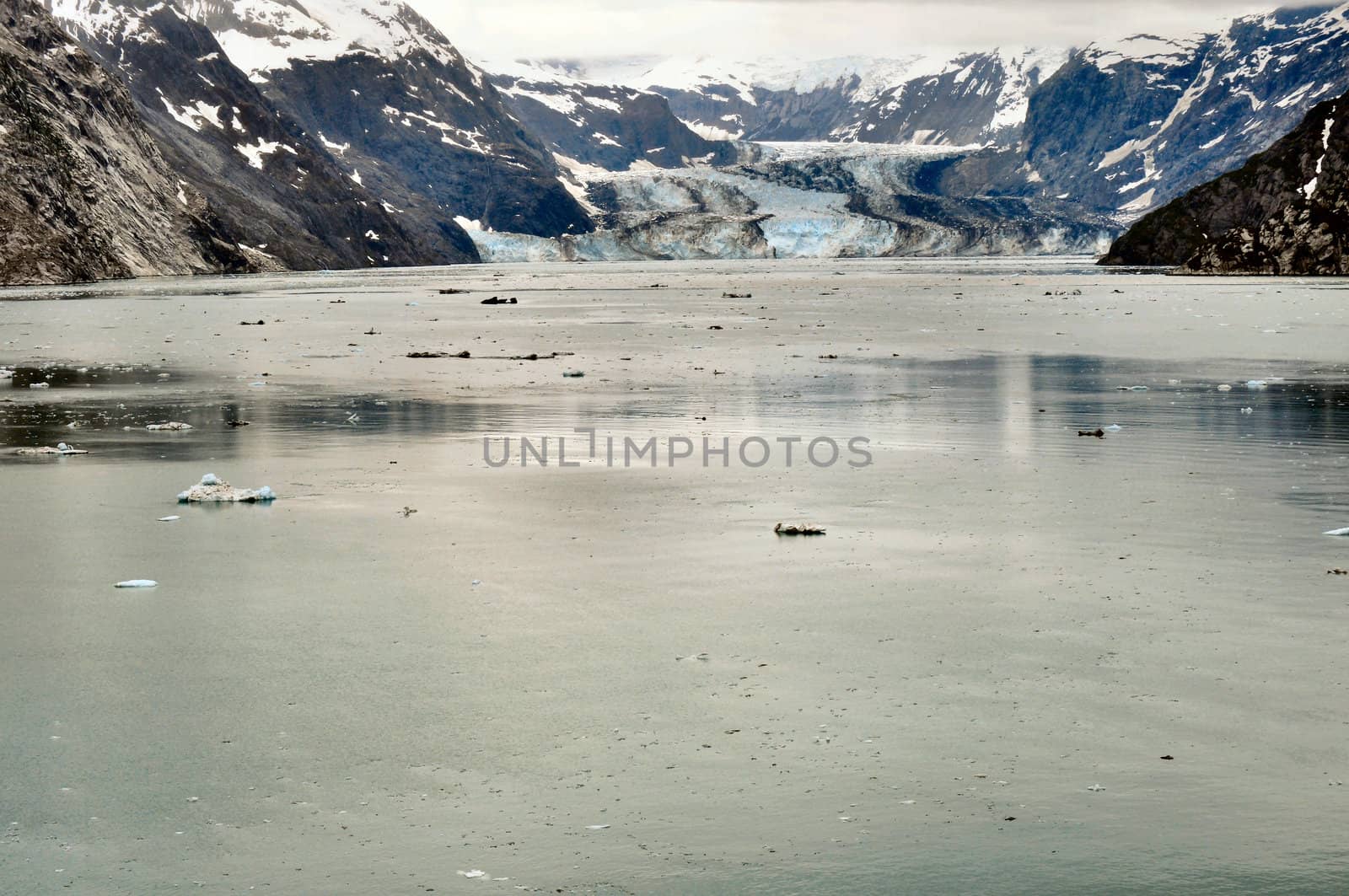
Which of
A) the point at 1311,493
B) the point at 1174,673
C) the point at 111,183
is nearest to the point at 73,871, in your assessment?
the point at 1174,673

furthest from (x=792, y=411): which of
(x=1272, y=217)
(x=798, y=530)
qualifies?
(x=1272, y=217)

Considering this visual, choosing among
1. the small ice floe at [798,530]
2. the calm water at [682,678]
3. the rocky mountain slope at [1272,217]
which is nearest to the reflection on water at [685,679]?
the calm water at [682,678]

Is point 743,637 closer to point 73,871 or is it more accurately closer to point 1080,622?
point 1080,622

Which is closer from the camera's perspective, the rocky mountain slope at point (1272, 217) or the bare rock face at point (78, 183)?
the rocky mountain slope at point (1272, 217)

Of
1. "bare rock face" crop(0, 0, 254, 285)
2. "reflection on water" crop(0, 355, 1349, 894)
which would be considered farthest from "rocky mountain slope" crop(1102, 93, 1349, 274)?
"reflection on water" crop(0, 355, 1349, 894)

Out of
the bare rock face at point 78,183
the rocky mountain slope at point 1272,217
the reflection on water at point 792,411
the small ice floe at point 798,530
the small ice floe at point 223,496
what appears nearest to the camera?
the small ice floe at point 798,530

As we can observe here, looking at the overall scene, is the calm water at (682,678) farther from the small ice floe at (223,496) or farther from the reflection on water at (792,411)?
the reflection on water at (792,411)
